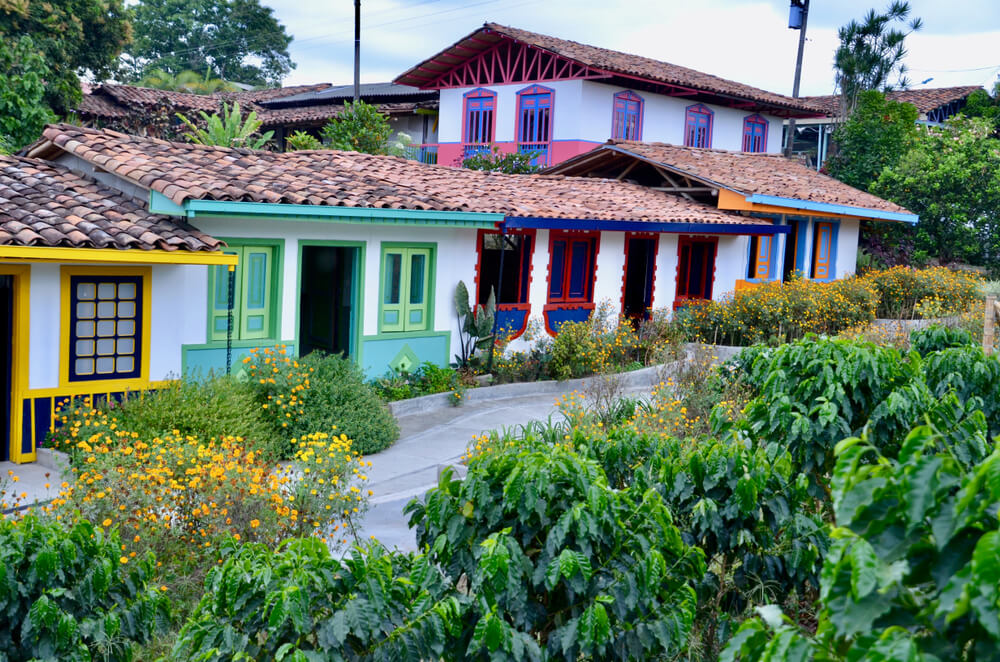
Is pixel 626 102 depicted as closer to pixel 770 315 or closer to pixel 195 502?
pixel 770 315

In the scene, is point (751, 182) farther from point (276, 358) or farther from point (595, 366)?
point (276, 358)

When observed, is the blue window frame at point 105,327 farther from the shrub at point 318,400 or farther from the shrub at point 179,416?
the shrub at point 318,400

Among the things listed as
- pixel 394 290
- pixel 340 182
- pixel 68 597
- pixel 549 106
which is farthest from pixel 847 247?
pixel 68 597

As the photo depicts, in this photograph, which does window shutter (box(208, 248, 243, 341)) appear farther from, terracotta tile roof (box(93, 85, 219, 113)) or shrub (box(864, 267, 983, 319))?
terracotta tile roof (box(93, 85, 219, 113))

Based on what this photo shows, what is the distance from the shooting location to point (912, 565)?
222 cm

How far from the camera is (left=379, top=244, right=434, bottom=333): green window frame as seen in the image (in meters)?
14.1

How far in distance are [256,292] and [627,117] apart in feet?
58.9

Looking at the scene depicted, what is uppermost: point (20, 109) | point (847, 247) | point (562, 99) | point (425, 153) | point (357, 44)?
point (357, 44)

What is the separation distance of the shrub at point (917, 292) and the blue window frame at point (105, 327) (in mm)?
15820

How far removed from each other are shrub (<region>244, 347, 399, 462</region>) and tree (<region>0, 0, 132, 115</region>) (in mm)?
18024

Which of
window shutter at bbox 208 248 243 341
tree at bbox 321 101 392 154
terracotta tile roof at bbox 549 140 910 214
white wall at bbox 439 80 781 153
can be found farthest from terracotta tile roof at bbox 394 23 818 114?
window shutter at bbox 208 248 243 341

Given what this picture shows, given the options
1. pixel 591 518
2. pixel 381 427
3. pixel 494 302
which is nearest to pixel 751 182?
pixel 494 302

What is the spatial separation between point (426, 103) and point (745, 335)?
724 inches

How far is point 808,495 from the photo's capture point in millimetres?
5730
